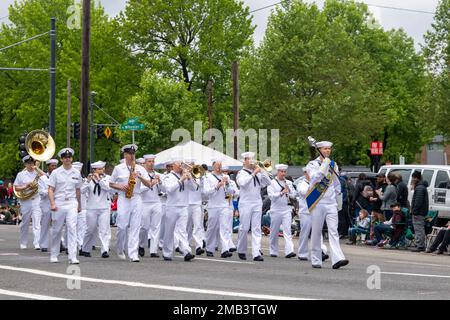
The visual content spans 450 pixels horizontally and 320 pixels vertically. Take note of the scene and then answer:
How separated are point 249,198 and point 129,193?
2623 mm

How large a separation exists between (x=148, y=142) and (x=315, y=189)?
40.2 metres

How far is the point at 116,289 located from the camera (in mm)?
14234

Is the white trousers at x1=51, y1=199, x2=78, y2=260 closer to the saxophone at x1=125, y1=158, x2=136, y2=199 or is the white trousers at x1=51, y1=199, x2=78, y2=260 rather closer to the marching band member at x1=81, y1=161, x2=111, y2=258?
the saxophone at x1=125, y1=158, x2=136, y2=199

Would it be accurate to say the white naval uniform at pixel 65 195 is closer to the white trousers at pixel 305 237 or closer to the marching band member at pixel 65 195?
the marching band member at pixel 65 195

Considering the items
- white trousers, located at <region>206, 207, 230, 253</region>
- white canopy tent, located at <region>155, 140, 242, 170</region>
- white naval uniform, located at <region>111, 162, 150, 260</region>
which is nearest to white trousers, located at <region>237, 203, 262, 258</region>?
white trousers, located at <region>206, 207, 230, 253</region>

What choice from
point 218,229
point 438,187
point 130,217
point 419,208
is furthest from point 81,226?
point 438,187

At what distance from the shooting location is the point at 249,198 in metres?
21.2

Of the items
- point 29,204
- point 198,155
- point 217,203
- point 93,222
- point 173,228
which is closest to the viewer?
point 173,228

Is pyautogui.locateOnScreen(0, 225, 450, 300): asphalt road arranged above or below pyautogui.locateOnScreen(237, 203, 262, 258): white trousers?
below

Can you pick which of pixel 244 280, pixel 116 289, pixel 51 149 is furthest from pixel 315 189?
pixel 51 149

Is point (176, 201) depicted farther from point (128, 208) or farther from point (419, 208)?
point (419, 208)

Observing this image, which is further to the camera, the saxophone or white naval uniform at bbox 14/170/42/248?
white naval uniform at bbox 14/170/42/248

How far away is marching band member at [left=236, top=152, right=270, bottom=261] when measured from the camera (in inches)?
829

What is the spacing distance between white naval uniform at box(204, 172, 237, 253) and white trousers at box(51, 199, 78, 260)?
3.64 meters
